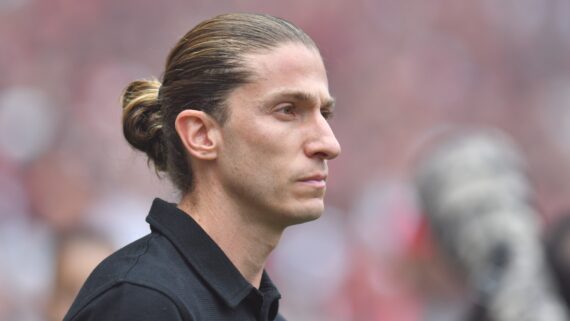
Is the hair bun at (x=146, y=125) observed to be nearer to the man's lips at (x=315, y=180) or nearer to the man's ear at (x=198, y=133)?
the man's ear at (x=198, y=133)

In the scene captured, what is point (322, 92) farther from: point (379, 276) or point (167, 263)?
point (379, 276)

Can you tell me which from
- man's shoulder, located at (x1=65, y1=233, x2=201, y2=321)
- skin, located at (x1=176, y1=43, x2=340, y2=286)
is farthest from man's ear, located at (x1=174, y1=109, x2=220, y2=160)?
man's shoulder, located at (x1=65, y1=233, x2=201, y2=321)

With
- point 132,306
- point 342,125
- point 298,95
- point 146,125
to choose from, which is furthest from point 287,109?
point 342,125

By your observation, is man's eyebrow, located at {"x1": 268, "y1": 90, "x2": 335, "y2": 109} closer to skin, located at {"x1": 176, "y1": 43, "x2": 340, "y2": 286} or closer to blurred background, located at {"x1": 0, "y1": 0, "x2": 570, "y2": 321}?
skin, located at {"x1": 176, "y1": 43, "x2": 340, "y2": 286}

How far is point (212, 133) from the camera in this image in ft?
8.84

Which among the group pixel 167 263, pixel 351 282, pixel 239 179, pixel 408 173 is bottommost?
pixel 351 282

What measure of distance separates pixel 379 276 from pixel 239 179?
5.83 metres

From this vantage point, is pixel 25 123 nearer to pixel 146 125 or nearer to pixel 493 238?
pixel 493 238

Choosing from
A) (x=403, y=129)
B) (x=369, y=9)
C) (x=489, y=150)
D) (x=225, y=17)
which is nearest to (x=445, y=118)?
(x=403, y=129)

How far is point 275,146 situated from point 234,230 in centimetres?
21

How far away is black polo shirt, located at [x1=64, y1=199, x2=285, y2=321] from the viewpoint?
7.69ft

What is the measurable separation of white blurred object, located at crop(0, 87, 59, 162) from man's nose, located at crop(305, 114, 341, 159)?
539cm

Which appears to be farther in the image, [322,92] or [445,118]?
[445,118]

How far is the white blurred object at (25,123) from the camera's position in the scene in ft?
25.7
